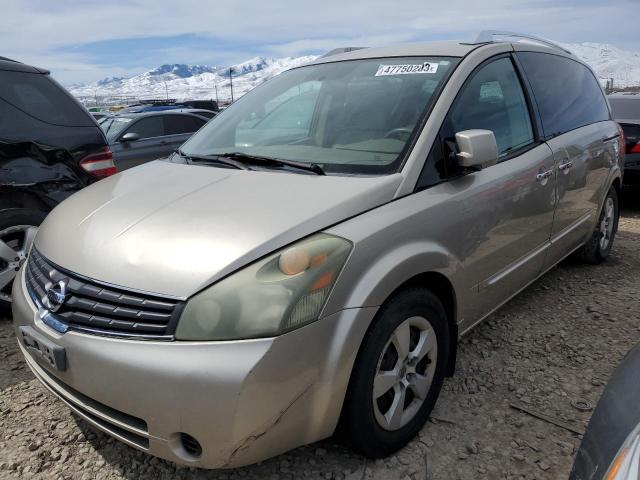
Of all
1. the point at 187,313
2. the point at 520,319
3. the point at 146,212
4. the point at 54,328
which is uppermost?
the point at 146,212

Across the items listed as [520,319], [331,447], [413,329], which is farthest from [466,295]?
[520,319]

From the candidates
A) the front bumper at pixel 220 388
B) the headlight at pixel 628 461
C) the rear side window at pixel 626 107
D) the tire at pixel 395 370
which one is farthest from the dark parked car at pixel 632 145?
the headlight at pixel 628 461

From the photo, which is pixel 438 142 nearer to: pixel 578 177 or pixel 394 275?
pixel 394 275

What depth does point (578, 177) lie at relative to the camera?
346cm

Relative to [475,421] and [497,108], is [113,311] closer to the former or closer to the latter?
[475,421]

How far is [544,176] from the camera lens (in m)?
2.99

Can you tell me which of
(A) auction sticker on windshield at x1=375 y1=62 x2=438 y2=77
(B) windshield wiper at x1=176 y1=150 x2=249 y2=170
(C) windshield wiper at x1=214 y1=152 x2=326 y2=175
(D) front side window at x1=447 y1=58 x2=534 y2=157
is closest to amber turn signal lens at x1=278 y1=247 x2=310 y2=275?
(C) windshield wiper at x1=214 y1=152 x2=326 y2=175

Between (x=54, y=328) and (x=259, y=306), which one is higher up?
(x=259, y=306)

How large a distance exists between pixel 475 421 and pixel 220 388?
4.45ft

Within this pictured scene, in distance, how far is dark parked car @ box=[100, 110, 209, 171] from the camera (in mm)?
7625

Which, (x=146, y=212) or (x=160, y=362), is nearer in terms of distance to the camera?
(x=160, y=362)

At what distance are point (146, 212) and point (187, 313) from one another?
0.60 metres

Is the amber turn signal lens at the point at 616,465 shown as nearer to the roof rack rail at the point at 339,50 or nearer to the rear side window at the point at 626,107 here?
the roof rack rail at the point at 339,50

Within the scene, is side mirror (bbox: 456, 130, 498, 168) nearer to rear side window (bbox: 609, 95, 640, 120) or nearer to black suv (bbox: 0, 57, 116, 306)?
black suv (bbox: 0, 57, 116, 306)
